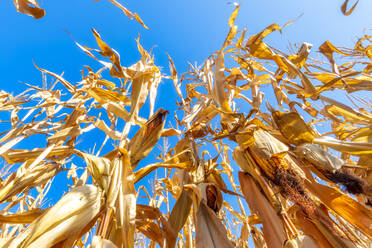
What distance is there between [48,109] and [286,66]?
112 cm

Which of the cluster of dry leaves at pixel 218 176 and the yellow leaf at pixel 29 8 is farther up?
the yellow leaf at pixel 29 8

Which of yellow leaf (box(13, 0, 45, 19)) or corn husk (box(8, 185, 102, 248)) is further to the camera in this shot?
yellow leaf (box(13, 0, 45, 19))

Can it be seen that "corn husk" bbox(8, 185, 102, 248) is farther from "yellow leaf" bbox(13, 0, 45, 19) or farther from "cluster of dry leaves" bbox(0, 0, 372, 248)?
"yellow leaf" bbox(13, 0, 45, 19)

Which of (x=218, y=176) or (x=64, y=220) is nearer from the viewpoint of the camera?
(x=64, y=220)

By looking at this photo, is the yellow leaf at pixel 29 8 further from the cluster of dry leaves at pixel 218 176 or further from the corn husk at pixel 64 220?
the corn husk at pixel 64 220

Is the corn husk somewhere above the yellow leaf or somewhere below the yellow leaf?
below

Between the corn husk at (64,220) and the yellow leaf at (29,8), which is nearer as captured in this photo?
the corn husk at (64,220)

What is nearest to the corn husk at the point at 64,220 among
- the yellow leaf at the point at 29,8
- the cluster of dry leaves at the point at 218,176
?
the cluster of dry leaves at the point at 218,176

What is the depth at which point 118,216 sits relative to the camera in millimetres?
446

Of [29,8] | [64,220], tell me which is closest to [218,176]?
[64,220]

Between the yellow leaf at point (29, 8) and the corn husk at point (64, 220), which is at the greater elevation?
the yellow leaf at point (29, 8)

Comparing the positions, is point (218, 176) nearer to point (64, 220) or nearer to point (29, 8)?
point (64, 220)

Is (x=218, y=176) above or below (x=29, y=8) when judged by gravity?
below

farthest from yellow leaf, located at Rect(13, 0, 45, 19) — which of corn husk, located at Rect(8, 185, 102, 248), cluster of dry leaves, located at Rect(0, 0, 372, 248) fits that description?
corn husk, located at Rect(8, 185, 102, 248)
